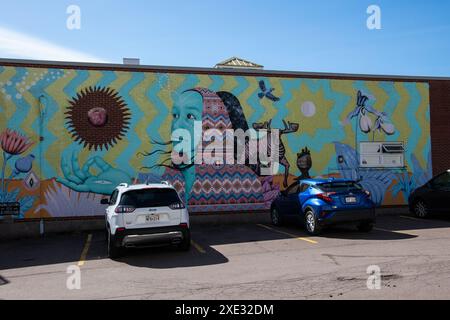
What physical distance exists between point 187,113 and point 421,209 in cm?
865

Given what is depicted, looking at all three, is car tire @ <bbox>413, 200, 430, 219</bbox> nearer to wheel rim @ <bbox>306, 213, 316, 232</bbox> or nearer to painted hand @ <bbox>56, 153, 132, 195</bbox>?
wheel rim @ <bbox>306, 213, 316, 232</bbox>

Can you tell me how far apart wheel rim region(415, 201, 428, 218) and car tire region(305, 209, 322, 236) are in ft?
17.2

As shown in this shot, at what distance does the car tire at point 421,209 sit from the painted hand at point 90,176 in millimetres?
9956

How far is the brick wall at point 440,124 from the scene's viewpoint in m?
17.4

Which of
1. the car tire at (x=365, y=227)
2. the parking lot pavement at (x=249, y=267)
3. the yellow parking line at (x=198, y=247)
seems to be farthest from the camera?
the car tire at (x=365, y=227)

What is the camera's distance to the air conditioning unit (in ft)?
54.9

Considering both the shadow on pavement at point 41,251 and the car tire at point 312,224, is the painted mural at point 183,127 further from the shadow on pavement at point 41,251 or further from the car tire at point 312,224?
the car tire at point 312,224

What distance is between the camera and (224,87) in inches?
618

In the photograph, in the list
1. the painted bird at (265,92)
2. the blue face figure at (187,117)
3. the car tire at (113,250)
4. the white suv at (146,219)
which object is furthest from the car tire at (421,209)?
the car tire at (113,250)

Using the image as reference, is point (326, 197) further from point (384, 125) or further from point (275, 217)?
point (384, 125)

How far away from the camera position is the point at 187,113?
1535cm

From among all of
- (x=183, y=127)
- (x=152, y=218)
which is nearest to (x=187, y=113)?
(x=183, y=127)

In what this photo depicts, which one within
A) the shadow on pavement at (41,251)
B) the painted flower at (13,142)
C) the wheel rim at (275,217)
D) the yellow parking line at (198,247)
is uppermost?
the painted flower at (13,142)

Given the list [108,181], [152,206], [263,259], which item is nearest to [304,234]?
[263,259]
